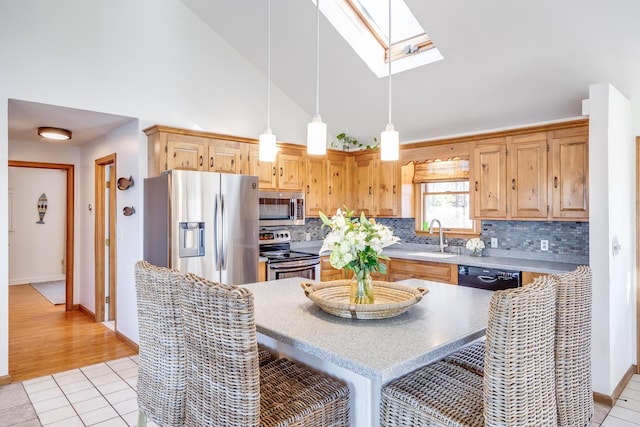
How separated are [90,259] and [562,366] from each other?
524 cm

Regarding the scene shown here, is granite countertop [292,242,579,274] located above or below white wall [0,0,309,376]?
below

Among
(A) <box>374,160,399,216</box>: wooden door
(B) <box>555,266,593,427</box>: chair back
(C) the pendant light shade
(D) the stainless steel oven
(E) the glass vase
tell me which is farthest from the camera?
(A) <box>374,160,399,216</box>: wooden door

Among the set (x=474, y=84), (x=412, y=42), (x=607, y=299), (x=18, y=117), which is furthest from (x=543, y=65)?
(x=18, y=117)

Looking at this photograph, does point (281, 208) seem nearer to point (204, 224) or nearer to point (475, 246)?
point (204, 224)

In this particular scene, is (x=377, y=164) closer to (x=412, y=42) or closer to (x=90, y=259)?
(x=412, y=42)

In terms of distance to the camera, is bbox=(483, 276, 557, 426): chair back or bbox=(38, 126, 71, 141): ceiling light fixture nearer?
bbox=(483, 276, 557, 426): chair back

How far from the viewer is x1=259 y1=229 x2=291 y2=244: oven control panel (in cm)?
467

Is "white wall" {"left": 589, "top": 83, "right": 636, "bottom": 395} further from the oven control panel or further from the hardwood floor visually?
the hardwood floor

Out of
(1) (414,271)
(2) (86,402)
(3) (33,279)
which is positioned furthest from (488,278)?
(3) (33,279)

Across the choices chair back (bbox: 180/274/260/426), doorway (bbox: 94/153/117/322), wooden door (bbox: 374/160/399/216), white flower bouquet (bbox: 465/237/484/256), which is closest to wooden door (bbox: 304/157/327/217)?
wooden door (bbox: 374/160/399/216)

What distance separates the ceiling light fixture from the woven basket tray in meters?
3.62

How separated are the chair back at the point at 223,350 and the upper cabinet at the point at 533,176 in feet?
10.3

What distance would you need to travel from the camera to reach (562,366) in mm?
1516

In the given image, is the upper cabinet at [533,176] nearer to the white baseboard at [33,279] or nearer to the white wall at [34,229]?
the white wall at [34,229]
